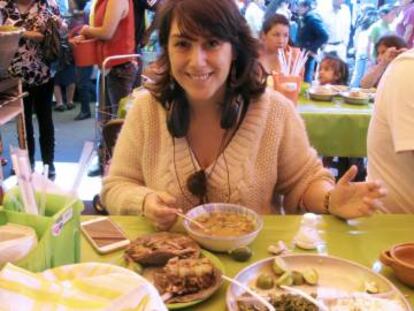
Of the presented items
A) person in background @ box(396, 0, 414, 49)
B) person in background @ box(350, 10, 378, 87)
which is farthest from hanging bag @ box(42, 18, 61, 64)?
person in background @ box(396, 0, 414, 49)

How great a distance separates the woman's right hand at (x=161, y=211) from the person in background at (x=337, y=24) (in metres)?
5.00

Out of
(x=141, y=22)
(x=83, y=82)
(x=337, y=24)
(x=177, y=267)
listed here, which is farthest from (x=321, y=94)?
(x=83, y=82)

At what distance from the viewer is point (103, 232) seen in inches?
48.9

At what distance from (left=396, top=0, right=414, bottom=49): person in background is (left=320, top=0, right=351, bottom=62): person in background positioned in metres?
0.74

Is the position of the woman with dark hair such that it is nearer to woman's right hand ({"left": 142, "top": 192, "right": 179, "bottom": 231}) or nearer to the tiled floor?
woman's right hand ({"left": 142, "top": 192, "right": 179, "bottom": 231})

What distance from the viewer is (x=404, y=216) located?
139cm

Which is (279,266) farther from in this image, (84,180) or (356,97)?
(84,180)

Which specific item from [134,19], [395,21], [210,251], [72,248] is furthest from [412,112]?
[395,21]

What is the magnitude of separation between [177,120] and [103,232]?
17.1 inches

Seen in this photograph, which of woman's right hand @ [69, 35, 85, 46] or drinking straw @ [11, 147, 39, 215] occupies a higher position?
woman's right hand @ [69, 35, 85, 46]

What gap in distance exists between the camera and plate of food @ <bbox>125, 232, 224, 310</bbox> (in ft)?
3.18

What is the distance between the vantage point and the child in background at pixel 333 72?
375cm

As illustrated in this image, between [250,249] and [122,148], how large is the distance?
57 cm

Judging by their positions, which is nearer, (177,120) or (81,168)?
(81,168)
